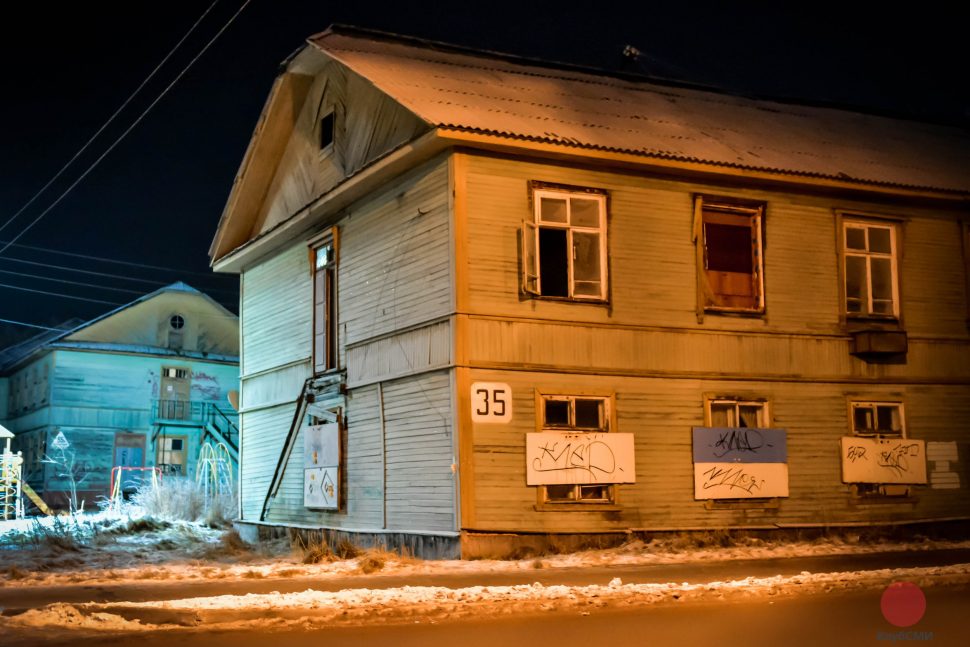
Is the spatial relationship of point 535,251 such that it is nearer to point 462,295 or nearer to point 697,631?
point 462,295

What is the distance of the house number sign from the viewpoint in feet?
56.5

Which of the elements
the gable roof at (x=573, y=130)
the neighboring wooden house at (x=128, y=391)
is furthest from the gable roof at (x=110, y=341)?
the gable roof at (x=573, y=130)

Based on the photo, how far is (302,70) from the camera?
22562 mm

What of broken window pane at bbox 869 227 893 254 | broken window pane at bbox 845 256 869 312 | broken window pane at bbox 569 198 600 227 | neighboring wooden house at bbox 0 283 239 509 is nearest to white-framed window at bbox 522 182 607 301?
broken window pane at bbox 569 198 600 227

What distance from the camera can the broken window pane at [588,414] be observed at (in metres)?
18.3

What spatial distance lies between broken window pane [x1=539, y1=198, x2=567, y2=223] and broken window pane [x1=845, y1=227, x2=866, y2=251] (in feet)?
20.0

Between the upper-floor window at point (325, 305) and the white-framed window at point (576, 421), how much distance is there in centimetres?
509

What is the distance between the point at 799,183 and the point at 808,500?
563 centimetres

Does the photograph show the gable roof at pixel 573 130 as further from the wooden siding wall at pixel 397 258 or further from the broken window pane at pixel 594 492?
the broken window pane at pixel 594 492

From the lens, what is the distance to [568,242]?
730 inches

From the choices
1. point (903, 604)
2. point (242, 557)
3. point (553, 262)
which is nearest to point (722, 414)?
point (553, 262)

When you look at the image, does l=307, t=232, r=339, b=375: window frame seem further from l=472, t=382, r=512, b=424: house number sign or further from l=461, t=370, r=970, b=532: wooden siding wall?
l=461, t=370, r=970, b=532: wooden siding wall

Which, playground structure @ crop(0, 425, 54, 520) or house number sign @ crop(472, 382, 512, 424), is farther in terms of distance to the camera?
playground structure @ crop(0, 425, 54, 520)

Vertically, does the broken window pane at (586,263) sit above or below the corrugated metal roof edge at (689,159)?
below
